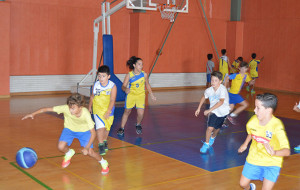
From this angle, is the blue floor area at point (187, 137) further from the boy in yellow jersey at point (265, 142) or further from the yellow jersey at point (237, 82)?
the boy in yellow jersey at point (265, 142)

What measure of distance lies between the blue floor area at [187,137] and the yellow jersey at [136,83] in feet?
3.17

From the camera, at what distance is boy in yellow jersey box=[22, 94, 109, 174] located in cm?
545

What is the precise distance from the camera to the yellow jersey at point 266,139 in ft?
13.7

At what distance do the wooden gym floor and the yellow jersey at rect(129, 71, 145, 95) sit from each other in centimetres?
97

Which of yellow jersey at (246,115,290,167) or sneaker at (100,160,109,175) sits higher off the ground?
yellow jersey at (246,115,290,167)

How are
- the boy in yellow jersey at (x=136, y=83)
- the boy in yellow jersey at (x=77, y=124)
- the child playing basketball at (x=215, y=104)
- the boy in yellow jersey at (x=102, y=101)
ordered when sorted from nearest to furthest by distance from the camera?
the boy in yellow jersey at (x=77, y=124) → the boy in yellow jersey at (x=102, y=101) → the child playing basketball at (x=215, y=104) → the boy in yellow jersey at (x=136, y=83)

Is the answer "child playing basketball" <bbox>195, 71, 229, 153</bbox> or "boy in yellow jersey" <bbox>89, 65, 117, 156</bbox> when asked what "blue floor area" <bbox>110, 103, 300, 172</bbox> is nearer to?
"child playing basketball" <bbox>195, 71, 229, 153</bbox>

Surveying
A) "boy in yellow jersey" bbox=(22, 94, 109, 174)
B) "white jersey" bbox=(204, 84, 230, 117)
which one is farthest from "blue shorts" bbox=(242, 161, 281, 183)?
"white jersey" bbox=(204, 84, 230, 117)

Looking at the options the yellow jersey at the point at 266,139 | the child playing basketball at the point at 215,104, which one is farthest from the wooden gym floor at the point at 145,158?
the yellow jersey at the point at 266,139

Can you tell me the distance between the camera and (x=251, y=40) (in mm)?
19312

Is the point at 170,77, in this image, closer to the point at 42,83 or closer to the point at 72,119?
the point at 42,83

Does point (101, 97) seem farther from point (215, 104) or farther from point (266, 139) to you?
point (266, 139)

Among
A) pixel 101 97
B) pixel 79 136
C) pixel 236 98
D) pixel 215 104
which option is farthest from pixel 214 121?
pixel 236 98

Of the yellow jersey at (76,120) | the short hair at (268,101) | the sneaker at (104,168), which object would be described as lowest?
the sneaker at (104,168)
